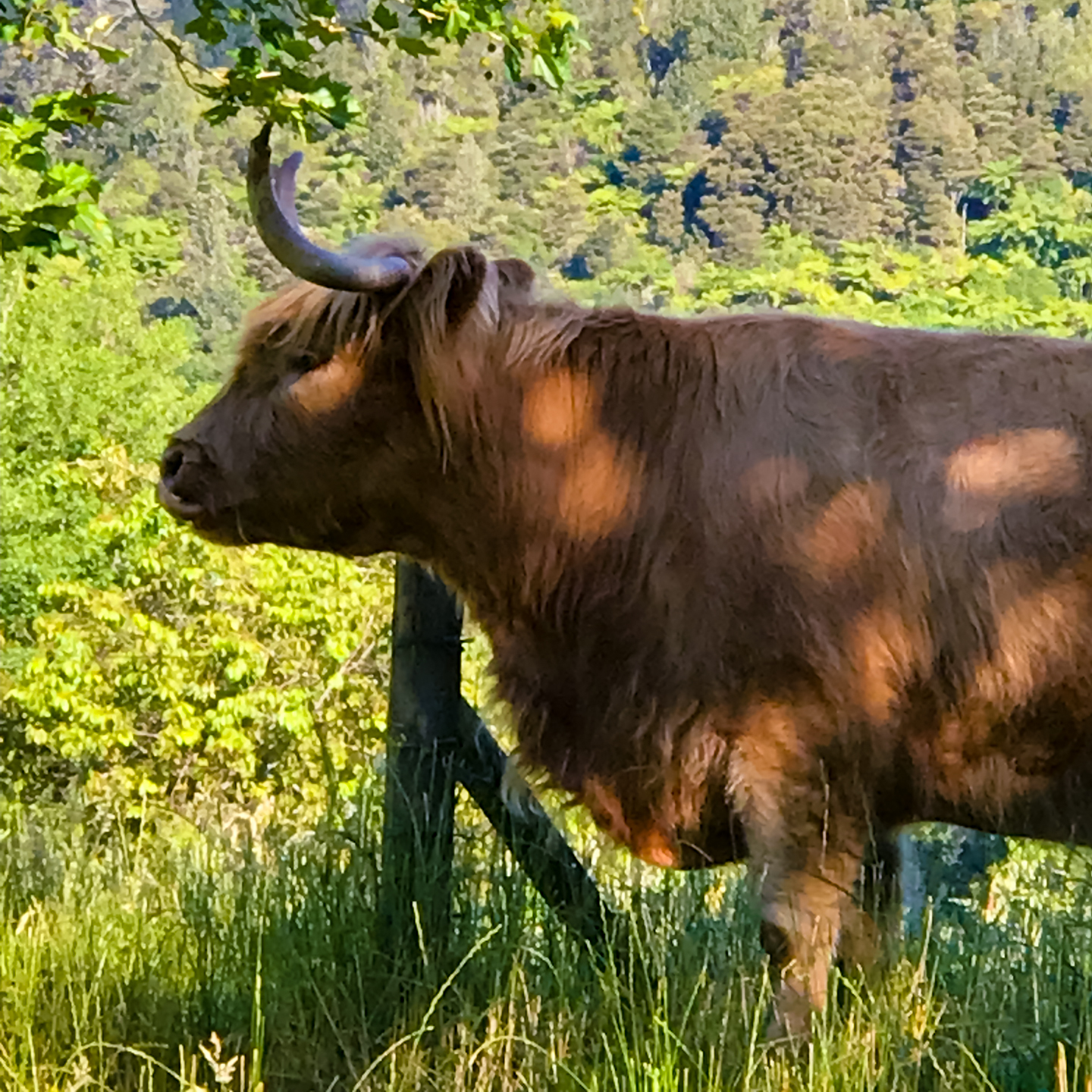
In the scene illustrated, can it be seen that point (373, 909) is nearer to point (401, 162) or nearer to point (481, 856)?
point (481, 856)

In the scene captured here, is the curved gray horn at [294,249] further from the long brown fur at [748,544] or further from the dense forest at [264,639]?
the dense forest at [264,639]

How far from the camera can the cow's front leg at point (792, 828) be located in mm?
3355

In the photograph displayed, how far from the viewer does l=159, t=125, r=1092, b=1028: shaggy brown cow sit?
3.38 metres

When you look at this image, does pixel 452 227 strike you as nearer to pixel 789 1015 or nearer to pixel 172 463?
pixel 172 463

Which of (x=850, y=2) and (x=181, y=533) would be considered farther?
(x=850, y=2)

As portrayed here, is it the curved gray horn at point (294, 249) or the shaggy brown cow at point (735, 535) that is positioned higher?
the curved gray horn at point (294, 249)

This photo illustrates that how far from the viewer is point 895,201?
9844 cm

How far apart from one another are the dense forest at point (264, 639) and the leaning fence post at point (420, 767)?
0.29ft

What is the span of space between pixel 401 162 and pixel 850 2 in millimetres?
53424

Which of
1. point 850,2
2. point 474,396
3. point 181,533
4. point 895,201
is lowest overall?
point 181,533

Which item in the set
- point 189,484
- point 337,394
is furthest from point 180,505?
point 337,394

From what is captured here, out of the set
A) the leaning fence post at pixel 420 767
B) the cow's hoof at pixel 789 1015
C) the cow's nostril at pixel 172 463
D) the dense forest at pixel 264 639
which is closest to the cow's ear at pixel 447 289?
Result: the dense forest at pixel 264 639

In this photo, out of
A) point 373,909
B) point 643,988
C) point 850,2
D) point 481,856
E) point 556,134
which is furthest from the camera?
point 850,2

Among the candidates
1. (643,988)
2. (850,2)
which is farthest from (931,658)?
(850,2)
